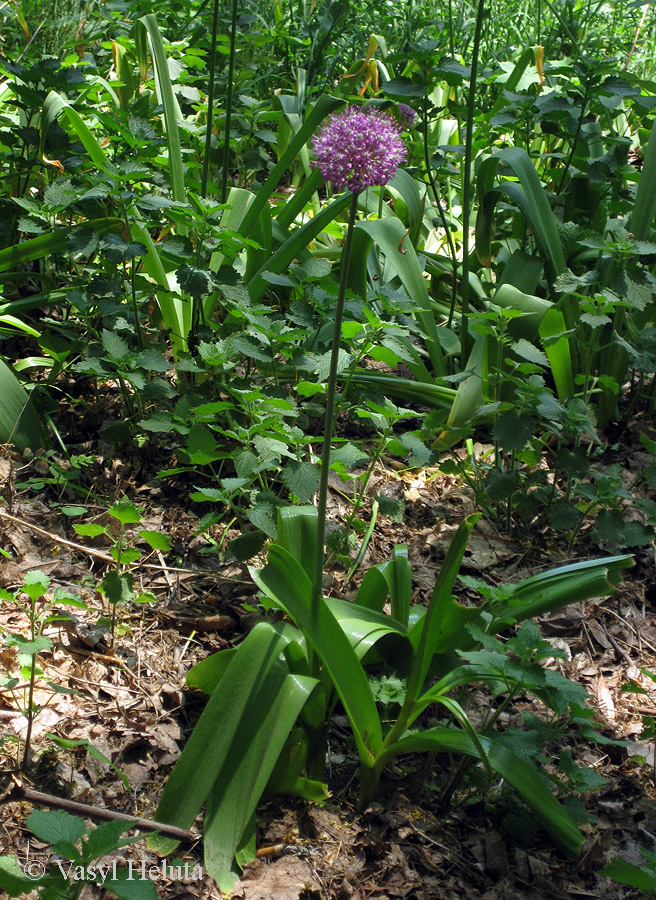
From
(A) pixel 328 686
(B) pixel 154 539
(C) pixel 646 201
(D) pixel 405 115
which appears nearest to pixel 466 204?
(D) pixel 405 115

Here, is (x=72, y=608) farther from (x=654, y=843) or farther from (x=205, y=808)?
(x=654, y=843)

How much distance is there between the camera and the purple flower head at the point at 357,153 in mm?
1003

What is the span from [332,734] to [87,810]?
0.54m

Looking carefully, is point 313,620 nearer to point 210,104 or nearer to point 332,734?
point 332,734

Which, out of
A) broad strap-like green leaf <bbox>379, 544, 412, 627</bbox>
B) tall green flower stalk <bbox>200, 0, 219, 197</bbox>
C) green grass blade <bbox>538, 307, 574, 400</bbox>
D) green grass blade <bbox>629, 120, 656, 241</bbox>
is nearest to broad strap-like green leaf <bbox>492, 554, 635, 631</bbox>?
broad strap-like green leaf <bbox>379, 544, 412, 627</bbox>

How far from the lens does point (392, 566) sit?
1479 millimetres

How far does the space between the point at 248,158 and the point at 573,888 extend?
2.55 m

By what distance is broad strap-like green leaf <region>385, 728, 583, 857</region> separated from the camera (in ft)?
4.01

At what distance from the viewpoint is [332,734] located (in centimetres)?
152

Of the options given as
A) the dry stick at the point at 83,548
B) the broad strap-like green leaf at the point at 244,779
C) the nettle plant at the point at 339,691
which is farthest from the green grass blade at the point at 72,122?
the broad strap-like green leaf at the point at 244,779

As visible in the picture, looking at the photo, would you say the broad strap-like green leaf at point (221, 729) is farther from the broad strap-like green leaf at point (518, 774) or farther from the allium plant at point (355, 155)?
the allium plant at point (355, 155)

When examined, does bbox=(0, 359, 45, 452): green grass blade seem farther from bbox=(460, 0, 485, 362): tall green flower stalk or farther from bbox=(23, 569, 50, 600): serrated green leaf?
bbox=(460, 0, 485, 362): tall green flower stalk

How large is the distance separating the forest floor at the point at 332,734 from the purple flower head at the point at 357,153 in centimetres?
94

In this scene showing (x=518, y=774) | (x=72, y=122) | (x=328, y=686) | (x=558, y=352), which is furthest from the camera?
(x=558, y=352)
